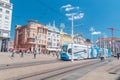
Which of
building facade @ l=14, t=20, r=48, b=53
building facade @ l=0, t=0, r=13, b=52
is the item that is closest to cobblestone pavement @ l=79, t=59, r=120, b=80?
building facade @ l=0, t=0, r=13, b=52

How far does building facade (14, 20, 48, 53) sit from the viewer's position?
87125mm

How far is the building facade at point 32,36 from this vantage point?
87.1 metres

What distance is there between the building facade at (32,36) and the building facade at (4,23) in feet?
55.2

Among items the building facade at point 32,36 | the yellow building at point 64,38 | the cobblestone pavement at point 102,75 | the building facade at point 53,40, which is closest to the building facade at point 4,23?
the building facade at point 32,36

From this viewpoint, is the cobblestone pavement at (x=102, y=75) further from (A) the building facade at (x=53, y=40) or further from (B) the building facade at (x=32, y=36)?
(A) the building facade at (x=53, y=40)

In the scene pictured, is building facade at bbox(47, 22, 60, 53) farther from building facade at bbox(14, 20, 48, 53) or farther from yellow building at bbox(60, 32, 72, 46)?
building facade at bbox(14, 20, 48, 53)

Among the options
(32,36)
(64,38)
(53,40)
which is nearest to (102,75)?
(32,36)

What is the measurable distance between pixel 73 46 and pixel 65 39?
80.6 metres

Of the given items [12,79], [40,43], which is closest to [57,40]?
[40,43]

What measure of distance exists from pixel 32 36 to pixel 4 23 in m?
21.3

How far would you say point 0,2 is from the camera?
68.2 meters

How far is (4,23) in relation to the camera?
6906cm

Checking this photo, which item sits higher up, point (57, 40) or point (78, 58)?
point (57, 40)

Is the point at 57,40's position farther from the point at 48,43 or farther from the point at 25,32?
the point at 25,32
